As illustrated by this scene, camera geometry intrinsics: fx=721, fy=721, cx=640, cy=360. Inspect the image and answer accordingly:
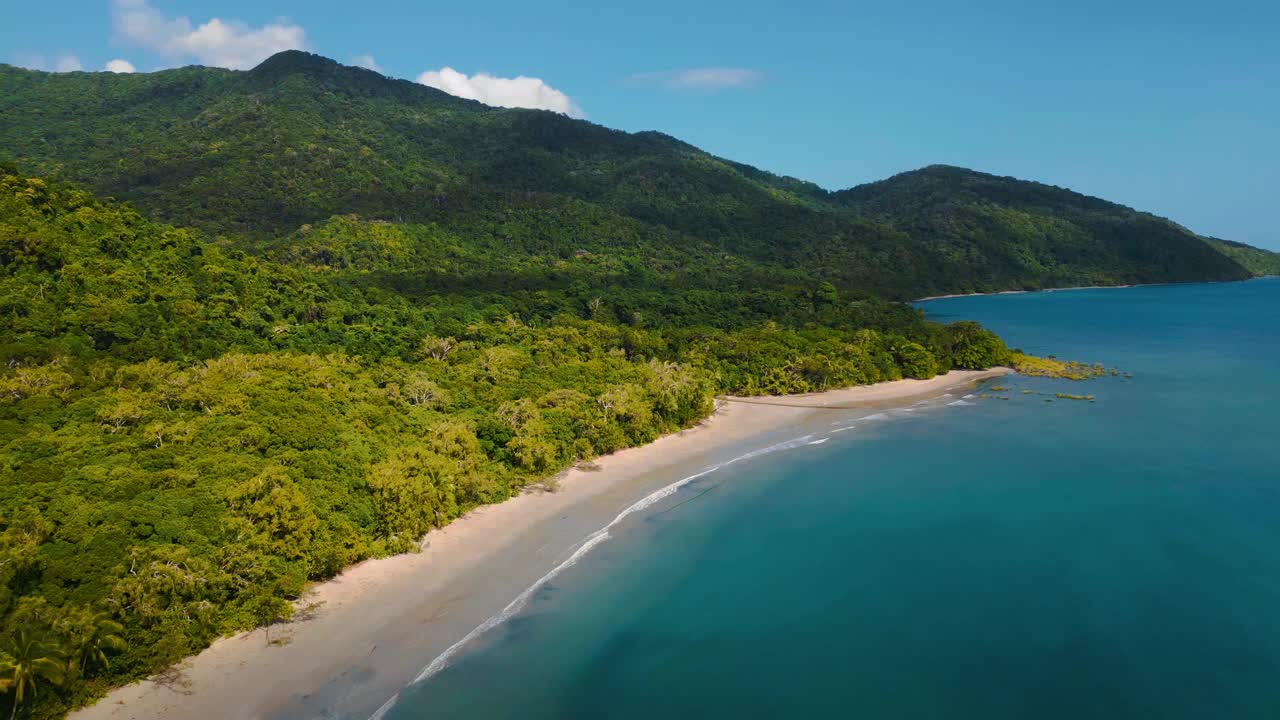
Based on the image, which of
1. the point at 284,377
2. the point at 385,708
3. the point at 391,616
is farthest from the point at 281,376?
the point at 385,708

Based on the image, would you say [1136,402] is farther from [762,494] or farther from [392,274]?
[392,274]

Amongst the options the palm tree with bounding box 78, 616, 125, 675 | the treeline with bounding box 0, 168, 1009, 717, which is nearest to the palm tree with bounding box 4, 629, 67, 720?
the treeline with bounding box 0, 168, 1009, 717

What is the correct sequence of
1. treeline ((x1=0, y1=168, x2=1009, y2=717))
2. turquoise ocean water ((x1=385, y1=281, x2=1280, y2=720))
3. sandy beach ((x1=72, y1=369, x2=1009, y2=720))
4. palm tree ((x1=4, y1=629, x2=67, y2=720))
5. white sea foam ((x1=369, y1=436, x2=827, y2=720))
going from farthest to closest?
white sea foam ((x1=369, y1=436, x2=827, y2=720)), turquoise ocean water ((x1=385, y1=281, x2=1280, y2=720)), treeline ((x1=0, y1=168, x2=1009, y2=717)), sandy beach ((x1=72, y1=369, x2=1009, y2=720)), palm tree ((x1=4, y1=629, x2=67, y2=720))

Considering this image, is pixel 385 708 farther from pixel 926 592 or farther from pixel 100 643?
pixel 926 592

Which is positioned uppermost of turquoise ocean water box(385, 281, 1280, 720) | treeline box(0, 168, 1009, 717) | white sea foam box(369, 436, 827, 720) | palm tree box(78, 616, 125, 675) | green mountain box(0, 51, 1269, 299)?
green mountain box(0, 51, 1269, 299)

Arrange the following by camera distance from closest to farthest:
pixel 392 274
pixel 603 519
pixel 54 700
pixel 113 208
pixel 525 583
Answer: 1. pixel 54 700
2. pixel 525 583
3. pixel 603 519
4. pixel 113 208
5. pixel 392 274

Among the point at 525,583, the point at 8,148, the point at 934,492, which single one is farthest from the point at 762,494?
the point at 8,148

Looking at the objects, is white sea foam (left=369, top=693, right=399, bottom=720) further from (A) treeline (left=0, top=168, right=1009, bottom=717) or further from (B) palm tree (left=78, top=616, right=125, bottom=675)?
(B) palm tree (left=78, top=616, right=125, bottom=675)
